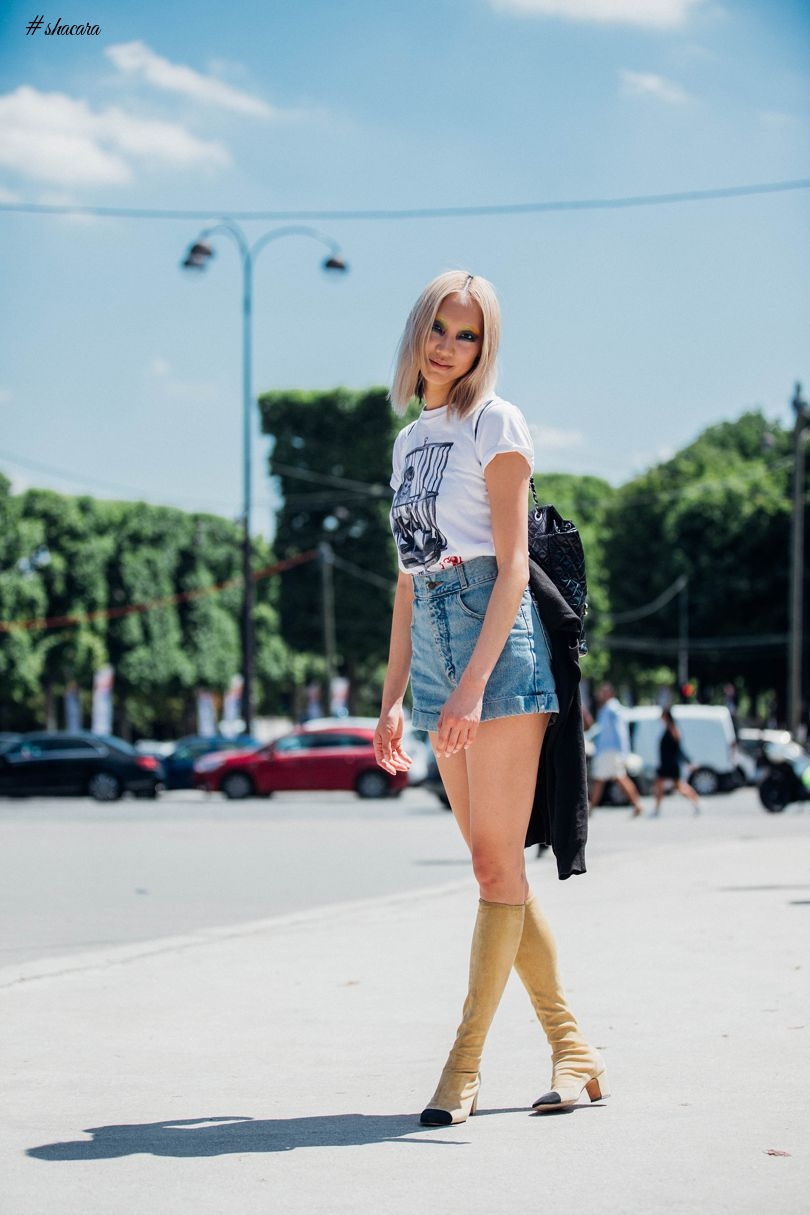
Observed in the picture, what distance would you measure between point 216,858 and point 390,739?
1146cm

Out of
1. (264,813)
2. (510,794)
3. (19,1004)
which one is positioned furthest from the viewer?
(264,813)

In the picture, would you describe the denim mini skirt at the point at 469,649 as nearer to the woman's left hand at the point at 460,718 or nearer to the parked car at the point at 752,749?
the woman's left hand at the point at 460,718

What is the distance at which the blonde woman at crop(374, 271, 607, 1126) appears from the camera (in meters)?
4.27

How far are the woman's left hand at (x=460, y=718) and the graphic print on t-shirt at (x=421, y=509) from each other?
43 cm

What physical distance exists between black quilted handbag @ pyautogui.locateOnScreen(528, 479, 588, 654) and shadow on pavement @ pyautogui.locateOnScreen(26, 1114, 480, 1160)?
1.31 meters

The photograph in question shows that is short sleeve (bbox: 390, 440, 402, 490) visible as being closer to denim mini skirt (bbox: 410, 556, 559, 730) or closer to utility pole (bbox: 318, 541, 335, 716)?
denim mini skirt (bbox: 410, 556, 559, 730)

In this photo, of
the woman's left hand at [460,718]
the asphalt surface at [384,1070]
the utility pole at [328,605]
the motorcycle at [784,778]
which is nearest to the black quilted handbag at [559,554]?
the woman's left hand at [460,718]

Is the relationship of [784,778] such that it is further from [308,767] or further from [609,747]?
[308,767]

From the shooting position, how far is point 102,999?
6.37 metres

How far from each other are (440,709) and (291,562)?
51729 mm

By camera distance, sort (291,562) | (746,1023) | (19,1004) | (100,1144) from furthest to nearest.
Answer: (291,562) → (19,1004) → (746,1023) → (100,1144)

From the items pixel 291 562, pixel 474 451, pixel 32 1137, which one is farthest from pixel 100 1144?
pixel 291 562

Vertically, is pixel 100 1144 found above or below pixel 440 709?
below

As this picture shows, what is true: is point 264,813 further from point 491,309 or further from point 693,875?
point 491,309
